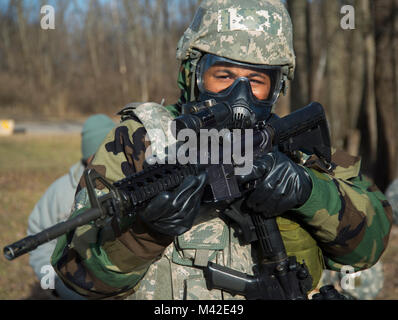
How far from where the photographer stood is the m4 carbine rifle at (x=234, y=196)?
1747 mm

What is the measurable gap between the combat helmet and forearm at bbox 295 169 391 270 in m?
0.67

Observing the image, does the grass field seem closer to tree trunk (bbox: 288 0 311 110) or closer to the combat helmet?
tree trunk (bbox: 288 0 311 110)

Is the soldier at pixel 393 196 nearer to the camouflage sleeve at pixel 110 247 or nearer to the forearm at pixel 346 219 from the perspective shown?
the forearm at pixel 346 219

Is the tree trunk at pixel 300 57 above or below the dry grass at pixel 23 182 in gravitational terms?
above

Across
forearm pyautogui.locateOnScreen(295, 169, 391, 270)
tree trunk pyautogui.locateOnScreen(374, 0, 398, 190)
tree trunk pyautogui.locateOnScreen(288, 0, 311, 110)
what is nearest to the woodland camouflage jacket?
forearm pyautogui.locateOnScreen(295, 169, 391, 270)

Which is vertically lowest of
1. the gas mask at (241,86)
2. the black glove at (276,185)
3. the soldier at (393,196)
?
the soldier at (393,196)

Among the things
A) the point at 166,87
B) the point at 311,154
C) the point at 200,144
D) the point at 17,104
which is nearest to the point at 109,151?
the point at 200,144

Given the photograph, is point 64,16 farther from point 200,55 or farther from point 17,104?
point 200,55

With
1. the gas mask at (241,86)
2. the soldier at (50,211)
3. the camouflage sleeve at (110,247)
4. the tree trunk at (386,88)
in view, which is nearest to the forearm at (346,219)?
the gas mask at (241,86)

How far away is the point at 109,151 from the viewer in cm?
221

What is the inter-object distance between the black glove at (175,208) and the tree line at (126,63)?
6.65 metres

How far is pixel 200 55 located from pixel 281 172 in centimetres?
84

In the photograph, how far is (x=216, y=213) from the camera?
7.75 ft

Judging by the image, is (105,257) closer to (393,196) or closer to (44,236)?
(44,236)
